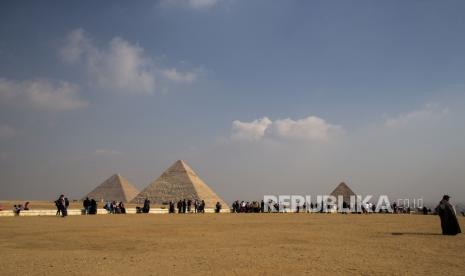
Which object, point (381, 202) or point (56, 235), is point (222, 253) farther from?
point (381, 202)

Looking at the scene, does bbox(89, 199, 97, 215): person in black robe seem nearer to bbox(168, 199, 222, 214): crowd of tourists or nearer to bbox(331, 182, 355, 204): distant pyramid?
bbox(168, 199, 222, 214): crowd of tourists

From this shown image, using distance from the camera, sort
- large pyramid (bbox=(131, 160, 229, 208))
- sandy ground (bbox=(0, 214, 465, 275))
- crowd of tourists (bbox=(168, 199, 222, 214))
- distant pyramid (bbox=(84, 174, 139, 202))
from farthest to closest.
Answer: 1. distant pyramid (bbox=(84, 174, 139, 202))
2. large pyramid (bbox=(131, 160, 229, 208))
3. crowd of tourists (bbox=(168, 199, 222, 214))
4. sandy ground (bbox=(0, 214, 465, 275))

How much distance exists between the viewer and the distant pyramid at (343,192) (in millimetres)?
49606

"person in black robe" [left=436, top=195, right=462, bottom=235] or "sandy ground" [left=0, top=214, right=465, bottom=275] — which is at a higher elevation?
"person in black robe" [left=436, top=195, right=462, bottom=235]

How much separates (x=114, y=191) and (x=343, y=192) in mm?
37356

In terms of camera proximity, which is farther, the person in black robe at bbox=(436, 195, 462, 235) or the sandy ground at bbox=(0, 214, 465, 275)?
the person in black robe at bbox=(436, 195, 462, 235)

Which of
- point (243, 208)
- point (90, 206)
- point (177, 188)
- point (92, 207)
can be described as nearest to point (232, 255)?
point (92, 207)

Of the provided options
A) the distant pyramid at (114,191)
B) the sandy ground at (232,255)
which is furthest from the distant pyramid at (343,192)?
the sandy ground at (232,255)

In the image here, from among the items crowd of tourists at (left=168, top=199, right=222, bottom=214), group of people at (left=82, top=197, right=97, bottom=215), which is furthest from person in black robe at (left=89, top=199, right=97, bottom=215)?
crowd of tourists at (left=168, top=199, right=222, bottom=214)

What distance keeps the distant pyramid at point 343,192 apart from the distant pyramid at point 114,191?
33178mm

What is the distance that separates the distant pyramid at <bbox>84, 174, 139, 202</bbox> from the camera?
6925 cm

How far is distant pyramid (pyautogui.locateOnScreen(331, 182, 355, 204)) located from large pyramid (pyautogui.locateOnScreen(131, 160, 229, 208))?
56.1ft

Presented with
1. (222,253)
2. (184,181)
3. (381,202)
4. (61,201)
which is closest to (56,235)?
(222,253)

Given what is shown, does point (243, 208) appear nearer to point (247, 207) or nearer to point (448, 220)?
point (247, 207)
